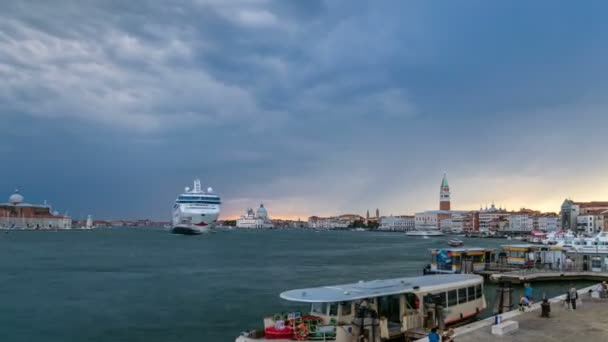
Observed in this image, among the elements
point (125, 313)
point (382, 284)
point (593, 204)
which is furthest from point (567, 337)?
point (593, 204)

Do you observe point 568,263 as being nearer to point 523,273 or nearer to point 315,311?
point 523,273

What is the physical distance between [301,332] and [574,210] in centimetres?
19525

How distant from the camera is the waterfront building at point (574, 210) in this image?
597ft

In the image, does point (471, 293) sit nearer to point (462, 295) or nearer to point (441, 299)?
point (462, 295)

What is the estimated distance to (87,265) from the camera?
6234cm

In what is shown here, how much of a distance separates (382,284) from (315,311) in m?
3.68

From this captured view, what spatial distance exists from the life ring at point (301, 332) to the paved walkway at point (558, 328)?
16.5 ft

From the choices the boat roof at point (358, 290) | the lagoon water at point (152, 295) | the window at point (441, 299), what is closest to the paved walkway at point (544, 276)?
the lagoon water at point (152, 295)

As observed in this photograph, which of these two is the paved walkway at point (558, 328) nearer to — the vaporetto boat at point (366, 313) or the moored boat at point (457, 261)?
the vaporetto boat at point (366, 313)

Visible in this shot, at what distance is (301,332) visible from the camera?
1738 centimetres

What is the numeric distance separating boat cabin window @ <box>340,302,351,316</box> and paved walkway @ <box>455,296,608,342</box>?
12.7 ft

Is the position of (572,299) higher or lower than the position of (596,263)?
higher

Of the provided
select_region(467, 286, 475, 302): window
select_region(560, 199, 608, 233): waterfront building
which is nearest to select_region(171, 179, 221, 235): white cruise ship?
select_region(467, 286, 475, 302): window

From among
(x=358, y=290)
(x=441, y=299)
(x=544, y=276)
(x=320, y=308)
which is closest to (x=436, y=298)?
(x=441, y=299)
